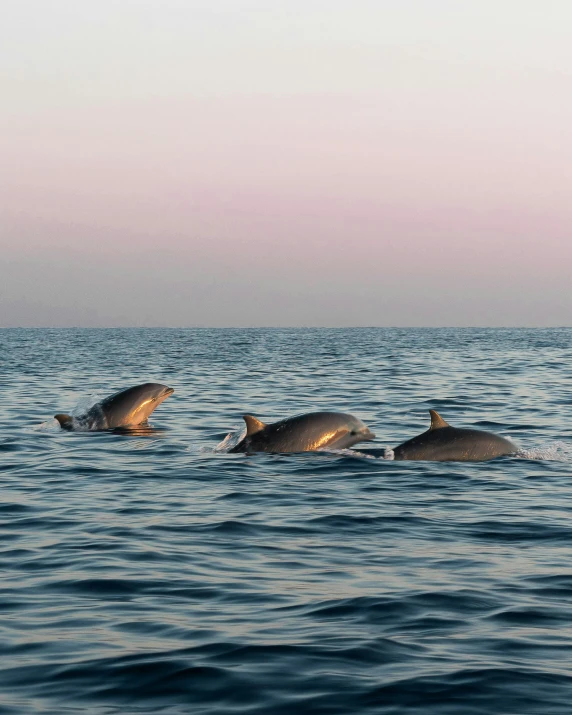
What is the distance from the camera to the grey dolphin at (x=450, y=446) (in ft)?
56.7

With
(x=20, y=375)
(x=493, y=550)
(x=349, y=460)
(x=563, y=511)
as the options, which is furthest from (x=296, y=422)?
(x=20, y=375)

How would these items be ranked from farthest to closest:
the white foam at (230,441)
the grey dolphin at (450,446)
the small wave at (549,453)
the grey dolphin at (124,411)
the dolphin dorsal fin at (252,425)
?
1. the grey dolphin at (124,411)
2. the white foam at (230,441)
3. the dolphin dorsal fin at (252,425)
4. the small wave at (549,453)
5. the grey dolphin at (450,446)

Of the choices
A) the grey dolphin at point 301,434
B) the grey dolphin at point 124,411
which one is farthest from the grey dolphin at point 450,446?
the grey dolphin at point 124,411

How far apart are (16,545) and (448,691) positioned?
5.89 metres

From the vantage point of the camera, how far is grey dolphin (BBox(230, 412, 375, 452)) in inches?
715

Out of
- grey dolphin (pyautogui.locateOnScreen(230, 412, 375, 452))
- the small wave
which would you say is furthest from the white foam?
the small wave

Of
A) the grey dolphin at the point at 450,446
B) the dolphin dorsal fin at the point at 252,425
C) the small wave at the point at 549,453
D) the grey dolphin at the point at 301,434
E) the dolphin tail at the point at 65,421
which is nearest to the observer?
the grey dolphin at the point at 450,446

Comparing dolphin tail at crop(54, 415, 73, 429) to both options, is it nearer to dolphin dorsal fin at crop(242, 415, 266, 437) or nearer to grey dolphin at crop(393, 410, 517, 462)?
dolphin dorsal fin at crop(242, 415, 266, 437)

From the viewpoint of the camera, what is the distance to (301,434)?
59.8 ft

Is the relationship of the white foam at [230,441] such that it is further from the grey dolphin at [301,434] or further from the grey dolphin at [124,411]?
the grey dolphin at [124,411]

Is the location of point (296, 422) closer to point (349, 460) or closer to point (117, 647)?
point (349, 460)

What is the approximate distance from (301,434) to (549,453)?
14.3 ft

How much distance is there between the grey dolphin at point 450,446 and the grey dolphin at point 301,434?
1.22m

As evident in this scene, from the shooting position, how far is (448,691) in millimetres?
6895
